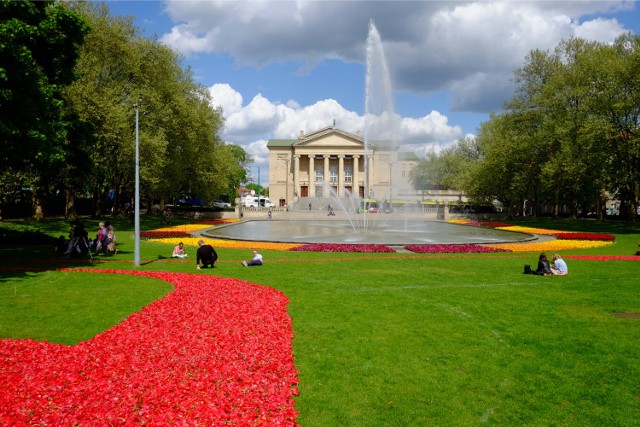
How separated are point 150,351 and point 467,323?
661 centimetres

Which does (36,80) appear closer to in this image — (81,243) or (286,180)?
(81,243)

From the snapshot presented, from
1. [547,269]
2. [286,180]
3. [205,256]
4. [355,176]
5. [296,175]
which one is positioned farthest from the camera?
[286,180]

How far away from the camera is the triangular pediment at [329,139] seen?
369ft

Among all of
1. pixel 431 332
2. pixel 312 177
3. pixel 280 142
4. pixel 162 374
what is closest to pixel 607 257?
pixel 431 332

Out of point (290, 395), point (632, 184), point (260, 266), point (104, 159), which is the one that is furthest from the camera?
point (632, 184)

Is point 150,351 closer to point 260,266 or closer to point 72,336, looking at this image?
point 72,336

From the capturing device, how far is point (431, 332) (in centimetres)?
995

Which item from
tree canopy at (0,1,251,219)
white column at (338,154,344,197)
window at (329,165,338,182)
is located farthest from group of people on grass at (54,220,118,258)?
window at (329,165,338,182)

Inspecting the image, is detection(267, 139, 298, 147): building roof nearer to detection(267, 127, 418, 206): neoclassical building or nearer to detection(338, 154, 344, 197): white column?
detection(267, 127, 418, 206): neoclassical building

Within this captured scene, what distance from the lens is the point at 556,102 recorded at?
49844 millimetres

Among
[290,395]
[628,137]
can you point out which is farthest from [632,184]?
[290,395]

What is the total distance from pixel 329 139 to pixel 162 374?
107875 mm

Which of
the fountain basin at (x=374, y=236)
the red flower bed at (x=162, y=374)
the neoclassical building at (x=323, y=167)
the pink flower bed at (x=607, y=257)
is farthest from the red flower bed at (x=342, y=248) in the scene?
the neoclassical building at (x=323, y=167)

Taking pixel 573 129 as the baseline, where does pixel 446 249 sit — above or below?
below
